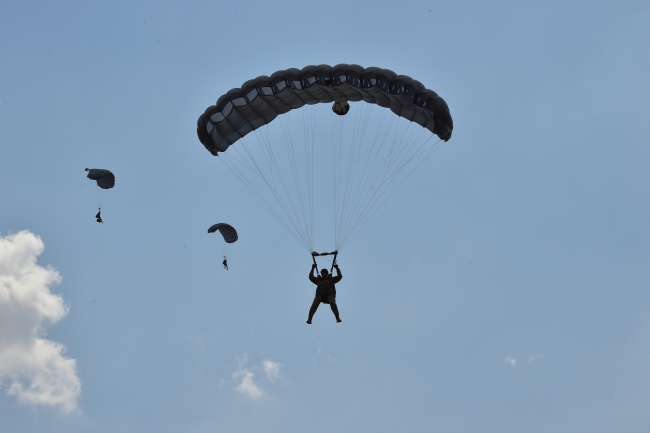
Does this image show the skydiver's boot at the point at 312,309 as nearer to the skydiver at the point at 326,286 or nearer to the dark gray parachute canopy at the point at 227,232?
the skydiver at the point at 326,286

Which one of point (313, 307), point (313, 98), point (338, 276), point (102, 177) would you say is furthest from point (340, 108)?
point (102, 177)

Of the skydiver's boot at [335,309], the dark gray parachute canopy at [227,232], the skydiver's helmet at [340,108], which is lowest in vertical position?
the skydiver's boot at [335,309]

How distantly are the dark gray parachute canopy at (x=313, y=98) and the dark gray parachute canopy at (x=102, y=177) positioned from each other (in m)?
6.23

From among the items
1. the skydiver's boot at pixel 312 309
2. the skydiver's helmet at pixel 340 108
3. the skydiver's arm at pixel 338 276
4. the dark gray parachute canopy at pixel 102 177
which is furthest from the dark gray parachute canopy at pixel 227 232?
the skydiver's arm at pixel 338 276

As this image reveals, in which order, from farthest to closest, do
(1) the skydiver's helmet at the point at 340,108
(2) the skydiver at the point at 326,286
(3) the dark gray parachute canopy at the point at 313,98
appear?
(1) the skydiver's helmet at the point at 340,108 → (2) the skydiver at the point at 326,286 → (3) the dark gray parachute canopy at the point at 313,98

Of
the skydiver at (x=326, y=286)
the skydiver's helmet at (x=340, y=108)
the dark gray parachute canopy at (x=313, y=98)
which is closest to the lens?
the dark gray parachute canopy at (x=313, y=98)

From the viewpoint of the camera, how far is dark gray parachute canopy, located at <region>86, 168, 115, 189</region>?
3691cm

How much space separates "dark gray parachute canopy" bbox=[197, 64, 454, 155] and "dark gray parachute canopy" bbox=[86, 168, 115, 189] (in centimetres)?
623

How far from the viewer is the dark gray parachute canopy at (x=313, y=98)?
29.7 m

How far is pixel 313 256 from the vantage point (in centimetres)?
3036

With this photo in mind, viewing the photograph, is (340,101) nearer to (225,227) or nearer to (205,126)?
(205,126)

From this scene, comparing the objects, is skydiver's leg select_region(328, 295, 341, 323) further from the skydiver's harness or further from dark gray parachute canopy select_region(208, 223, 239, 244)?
dark gray parachute canopy select_region(208, 223, 239, 244)

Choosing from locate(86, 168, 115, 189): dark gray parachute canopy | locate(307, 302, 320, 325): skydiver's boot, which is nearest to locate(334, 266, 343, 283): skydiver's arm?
locate(307, 302, 320, 325): skydiver's boot

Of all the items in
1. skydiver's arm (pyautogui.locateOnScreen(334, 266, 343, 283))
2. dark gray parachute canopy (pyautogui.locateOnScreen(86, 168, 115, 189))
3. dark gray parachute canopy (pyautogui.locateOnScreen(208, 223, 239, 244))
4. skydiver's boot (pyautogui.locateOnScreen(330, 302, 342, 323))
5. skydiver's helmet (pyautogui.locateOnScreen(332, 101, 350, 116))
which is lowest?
skydiver's boot (pyautogui.locateOnScreen(330, 302, 342, 323))
